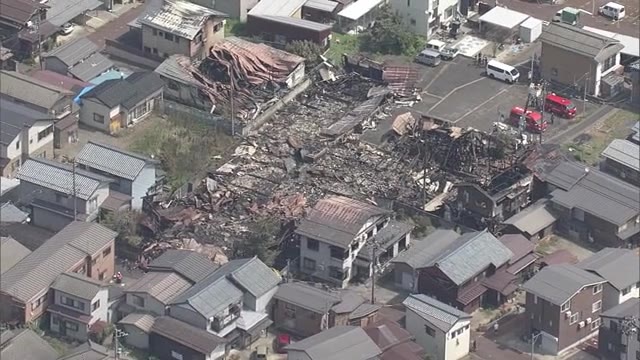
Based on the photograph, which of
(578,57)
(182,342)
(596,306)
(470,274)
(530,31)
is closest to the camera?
(182,342)

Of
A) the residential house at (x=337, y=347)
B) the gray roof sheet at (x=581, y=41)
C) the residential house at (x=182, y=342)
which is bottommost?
the residential house at (x=182, y=342)

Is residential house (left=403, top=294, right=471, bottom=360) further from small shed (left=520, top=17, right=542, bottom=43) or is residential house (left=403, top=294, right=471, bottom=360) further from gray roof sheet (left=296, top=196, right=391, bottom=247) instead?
small shed (left=520, top=17, right=542, bottom=43)

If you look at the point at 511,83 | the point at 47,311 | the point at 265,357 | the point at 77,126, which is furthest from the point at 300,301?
the point at 511,83

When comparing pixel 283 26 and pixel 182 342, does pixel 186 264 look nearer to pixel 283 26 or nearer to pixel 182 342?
pixel 182 342

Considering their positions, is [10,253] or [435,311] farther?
[10,253]

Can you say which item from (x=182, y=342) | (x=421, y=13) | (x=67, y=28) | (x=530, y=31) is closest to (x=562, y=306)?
(x=182, y=342)

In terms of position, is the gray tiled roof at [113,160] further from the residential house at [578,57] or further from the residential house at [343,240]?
the residential house at [578,57]

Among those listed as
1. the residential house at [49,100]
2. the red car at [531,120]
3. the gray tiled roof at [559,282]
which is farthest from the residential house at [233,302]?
the red car at [531,120]
